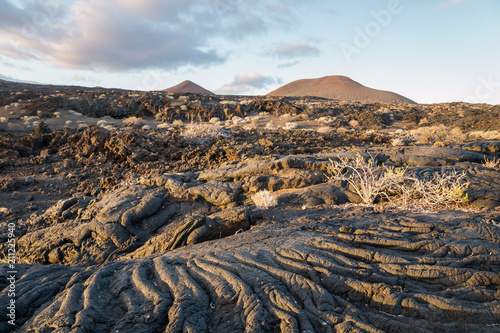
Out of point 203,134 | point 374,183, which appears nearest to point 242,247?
point 374,183

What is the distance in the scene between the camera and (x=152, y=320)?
3162mm

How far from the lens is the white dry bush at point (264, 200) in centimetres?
711

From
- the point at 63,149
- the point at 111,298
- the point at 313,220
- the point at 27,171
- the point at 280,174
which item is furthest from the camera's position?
the point at 63,149

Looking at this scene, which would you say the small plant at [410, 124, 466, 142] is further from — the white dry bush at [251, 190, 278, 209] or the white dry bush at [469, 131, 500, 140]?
the white dry bush at [251, 190, 278, 209]

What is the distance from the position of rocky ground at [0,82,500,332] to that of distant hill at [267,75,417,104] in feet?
226

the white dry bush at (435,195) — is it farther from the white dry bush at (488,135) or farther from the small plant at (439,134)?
the white dry bush at (488,135)

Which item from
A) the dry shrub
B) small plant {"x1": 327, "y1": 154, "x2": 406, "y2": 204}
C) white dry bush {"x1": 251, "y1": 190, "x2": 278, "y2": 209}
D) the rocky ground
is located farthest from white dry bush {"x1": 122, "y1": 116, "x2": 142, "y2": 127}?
the dry shrub

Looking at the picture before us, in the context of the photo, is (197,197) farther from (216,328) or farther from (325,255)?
(216,328)

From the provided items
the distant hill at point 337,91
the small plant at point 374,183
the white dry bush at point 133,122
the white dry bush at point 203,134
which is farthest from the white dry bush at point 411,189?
the distant hill at point 337,91

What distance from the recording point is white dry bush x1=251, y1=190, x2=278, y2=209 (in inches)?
280

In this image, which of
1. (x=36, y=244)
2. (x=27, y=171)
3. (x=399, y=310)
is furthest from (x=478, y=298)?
(x=27, y=171)

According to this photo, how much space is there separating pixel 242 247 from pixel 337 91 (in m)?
82.4

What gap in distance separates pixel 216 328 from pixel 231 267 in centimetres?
106

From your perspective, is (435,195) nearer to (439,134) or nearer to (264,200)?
(264,200)
